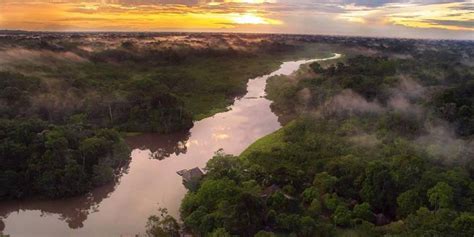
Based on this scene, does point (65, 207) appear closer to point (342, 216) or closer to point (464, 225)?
point (342, 216)

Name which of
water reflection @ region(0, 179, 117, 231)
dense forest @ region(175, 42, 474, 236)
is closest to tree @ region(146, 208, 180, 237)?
dense forest @ region(175, 42, 474, 236)

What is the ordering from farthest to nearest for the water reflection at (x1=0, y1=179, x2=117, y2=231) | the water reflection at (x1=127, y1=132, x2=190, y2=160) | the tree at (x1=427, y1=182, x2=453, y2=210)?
1. the water reflection at (x1=127, y1=132, x2=190, y2=160)
2. the water reflection at (x1=0, y1=179, x2=117, y2=231)
3. the tree at (x1=427, y1=182, x2=453, y2=210)

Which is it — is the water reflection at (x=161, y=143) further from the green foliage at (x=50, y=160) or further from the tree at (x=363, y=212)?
the tree at (x=363, y=212)

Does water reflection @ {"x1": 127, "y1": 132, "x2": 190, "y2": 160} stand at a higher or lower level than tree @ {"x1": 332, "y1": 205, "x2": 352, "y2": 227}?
higher

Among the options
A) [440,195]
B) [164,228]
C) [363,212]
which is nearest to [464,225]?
[440,195]

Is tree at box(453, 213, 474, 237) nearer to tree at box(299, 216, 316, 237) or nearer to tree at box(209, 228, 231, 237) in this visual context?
tree at box(299, 216, 316, 237)

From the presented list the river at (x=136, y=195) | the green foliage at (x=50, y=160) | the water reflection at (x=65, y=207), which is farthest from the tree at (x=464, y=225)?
the green foliage at (x=50, y=160)
